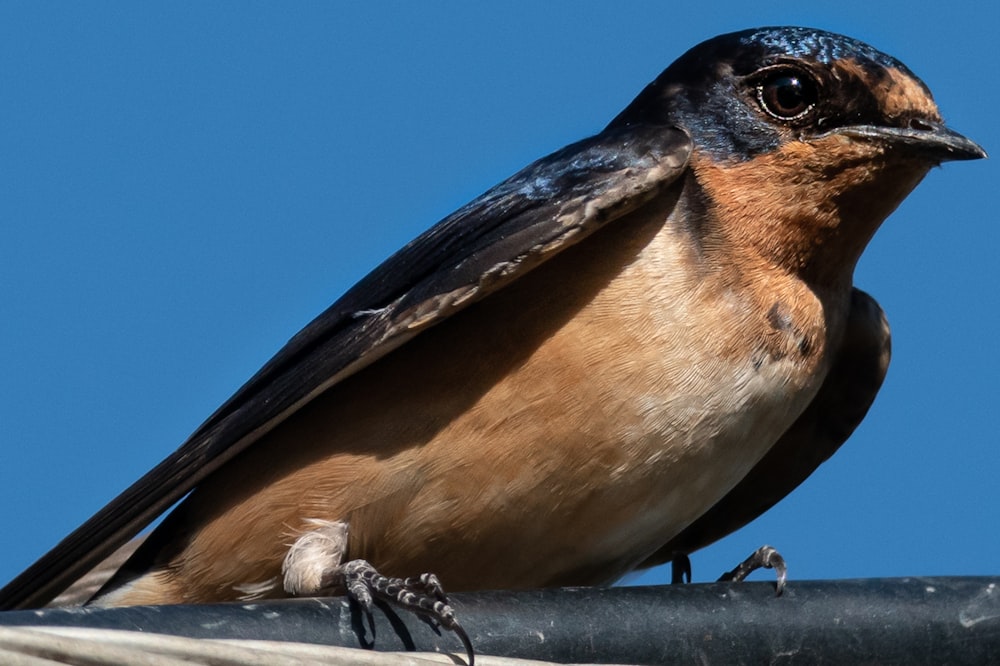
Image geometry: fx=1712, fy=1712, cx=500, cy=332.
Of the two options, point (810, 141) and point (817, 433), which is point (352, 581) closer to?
point (810, 141)

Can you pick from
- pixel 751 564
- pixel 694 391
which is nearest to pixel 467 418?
pixel 694 391

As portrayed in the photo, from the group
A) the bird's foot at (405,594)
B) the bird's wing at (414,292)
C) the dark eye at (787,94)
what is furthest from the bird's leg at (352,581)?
the dark eye at (787,94)

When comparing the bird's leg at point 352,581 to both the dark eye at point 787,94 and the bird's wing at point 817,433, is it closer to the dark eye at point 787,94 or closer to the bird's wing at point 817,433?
the bird's wing at point 817,433

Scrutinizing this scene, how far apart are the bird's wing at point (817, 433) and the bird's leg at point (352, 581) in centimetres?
102

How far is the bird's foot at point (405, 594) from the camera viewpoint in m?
2.78

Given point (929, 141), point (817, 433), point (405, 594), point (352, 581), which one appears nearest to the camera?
point (405, 594)

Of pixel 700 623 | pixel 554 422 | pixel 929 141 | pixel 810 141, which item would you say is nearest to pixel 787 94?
pixel 810 141

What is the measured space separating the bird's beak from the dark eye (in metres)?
0.12

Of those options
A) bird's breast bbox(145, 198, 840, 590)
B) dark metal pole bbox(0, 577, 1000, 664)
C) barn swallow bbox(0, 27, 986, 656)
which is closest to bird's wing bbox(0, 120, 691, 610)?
barn swallow bbox(0, 27, 986, 656)

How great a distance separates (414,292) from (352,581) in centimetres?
68

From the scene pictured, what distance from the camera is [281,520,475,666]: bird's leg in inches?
112

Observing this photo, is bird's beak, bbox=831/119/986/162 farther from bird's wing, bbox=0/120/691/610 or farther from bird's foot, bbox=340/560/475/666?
bird's foot, bbox=340/560/475/666

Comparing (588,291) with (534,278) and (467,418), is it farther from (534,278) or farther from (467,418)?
(467,418)

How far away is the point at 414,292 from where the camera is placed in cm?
361
